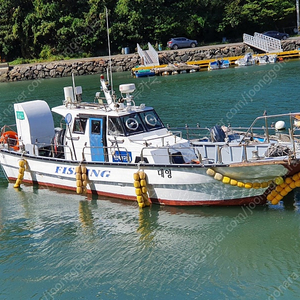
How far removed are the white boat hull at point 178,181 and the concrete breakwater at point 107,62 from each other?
39.5 m

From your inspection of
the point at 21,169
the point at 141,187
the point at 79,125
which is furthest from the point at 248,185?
the point at 21,169

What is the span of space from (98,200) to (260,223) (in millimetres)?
5244

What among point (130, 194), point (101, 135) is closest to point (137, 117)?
point (101, 135)

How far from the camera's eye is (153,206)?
16.0m

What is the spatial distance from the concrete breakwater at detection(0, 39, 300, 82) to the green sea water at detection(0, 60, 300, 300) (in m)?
38.0

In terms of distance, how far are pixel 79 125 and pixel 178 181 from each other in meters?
4.09

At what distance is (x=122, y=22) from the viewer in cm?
6047

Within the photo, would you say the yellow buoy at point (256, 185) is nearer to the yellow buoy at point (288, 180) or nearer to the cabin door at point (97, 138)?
the yellow buoy at point (288, 180)

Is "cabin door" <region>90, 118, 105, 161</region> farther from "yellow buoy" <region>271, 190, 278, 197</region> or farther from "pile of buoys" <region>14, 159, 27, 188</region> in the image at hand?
"yellow buoy" <region>271, 190, 278, 197</region>

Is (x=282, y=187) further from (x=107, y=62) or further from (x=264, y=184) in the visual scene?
(x=107, y=62)

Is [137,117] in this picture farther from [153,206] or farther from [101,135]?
[153,206]

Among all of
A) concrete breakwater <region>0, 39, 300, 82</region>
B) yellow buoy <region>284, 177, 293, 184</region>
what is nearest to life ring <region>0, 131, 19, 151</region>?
yellow buoy <region>284, 177, 293, 184</region>

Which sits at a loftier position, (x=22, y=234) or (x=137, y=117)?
(x=137, y=117)

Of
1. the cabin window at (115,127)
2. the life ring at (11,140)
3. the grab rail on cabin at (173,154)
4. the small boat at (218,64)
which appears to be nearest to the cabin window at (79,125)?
the cabin window at (115,127)
